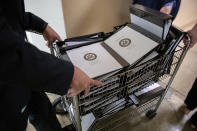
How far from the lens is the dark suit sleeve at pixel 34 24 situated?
2.10ft

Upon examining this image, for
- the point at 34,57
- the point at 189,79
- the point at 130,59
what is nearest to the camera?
the point at 34,57

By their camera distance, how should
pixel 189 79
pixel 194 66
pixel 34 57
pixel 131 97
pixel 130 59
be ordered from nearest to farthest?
pixel 34 57, pixel 130 59, pixel 131 97, pixel 189 79, pixel 194 66

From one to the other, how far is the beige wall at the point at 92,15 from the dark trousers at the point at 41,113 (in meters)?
0.51

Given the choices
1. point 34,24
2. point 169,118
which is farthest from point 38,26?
point 169,118

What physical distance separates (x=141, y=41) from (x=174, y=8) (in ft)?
2.14

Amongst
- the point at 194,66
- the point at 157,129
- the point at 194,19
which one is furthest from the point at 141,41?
the point at 194,19

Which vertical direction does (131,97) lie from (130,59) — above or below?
below

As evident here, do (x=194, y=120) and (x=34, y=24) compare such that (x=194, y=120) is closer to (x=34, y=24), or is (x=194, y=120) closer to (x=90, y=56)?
(x=90, y=56)

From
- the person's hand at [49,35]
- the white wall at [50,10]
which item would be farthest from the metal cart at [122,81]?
the white wall at [50,10]

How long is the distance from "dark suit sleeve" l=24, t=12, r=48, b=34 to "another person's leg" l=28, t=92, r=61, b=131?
0.30m

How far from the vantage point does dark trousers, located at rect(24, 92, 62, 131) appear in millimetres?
711

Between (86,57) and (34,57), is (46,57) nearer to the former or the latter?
(34,57)

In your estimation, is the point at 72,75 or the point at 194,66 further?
the point at 194,66

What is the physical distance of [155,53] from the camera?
63cm
